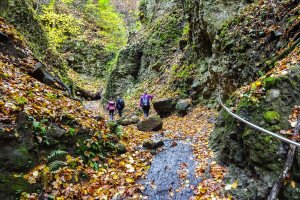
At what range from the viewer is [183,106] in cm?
1320

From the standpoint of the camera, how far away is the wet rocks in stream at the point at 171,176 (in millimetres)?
5836

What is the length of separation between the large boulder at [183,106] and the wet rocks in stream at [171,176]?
4.88m

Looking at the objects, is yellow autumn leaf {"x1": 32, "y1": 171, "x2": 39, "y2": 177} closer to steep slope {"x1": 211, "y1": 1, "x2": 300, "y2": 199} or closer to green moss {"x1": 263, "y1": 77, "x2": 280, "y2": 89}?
steep slope {"x1": 211, "y1": 1, "x2": 300, "y2": 199}

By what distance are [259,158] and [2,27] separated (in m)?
10.0

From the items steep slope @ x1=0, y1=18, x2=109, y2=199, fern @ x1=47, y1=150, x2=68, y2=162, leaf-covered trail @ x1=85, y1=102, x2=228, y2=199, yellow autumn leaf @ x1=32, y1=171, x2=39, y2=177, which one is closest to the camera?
steep slope @ x1=0, y1=18, x2=109, y2=199

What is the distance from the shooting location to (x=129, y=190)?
6.00 meters

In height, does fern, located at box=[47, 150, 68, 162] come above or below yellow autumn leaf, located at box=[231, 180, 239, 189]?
Answer: above

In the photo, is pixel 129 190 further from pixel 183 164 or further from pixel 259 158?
pixel 259 158

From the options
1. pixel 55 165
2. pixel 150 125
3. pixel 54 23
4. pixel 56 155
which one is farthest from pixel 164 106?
pixel 54 23

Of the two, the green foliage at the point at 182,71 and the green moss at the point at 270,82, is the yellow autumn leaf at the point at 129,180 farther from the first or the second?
the green foliage at the point at 182,71

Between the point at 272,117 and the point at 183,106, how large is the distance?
8.02 m

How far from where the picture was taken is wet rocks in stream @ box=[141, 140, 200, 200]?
5.84 meters

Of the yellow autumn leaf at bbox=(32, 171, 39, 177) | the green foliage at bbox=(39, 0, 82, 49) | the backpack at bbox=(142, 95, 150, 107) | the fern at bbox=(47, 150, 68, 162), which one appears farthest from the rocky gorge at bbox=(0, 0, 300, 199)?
the green foliage at bbox=(39, 0, 82, 49)

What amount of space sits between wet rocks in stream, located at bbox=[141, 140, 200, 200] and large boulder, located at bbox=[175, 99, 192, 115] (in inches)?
192
